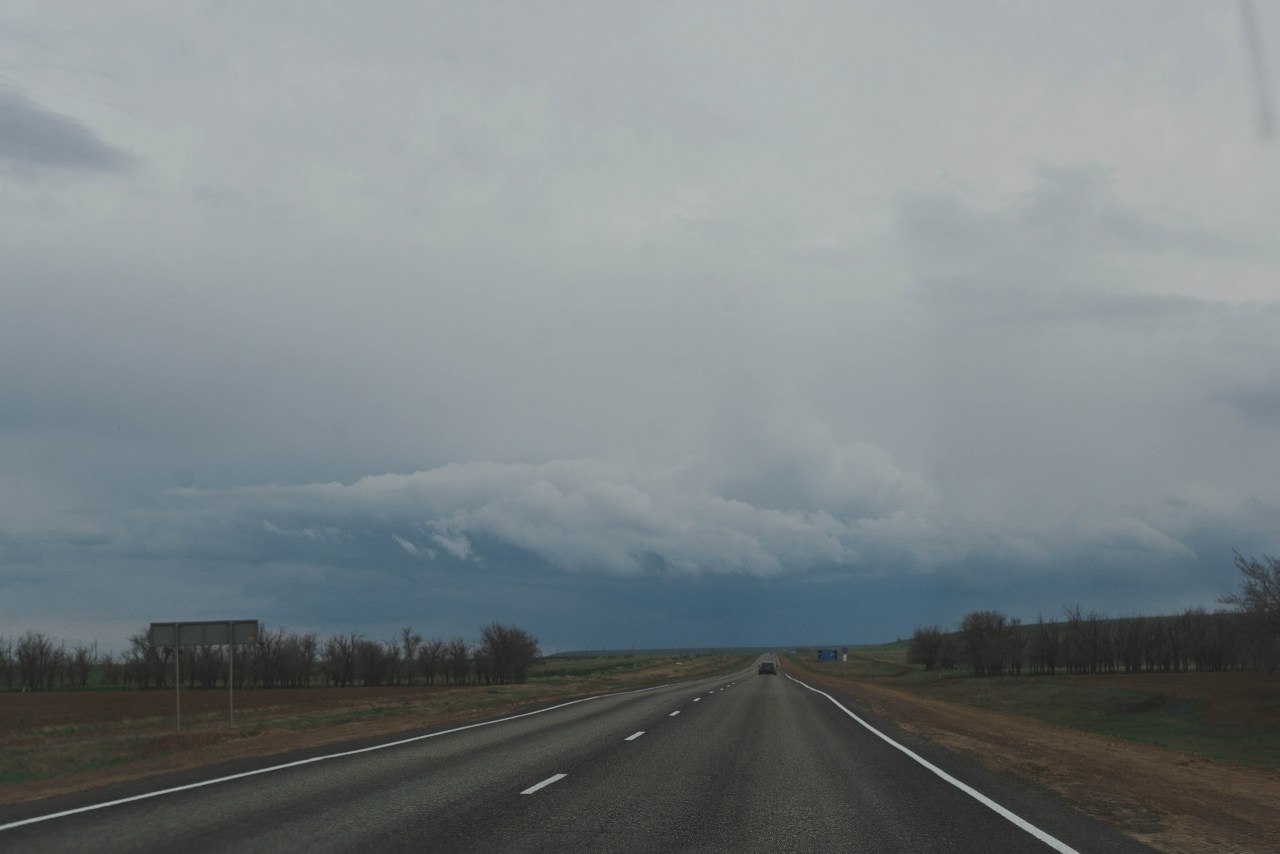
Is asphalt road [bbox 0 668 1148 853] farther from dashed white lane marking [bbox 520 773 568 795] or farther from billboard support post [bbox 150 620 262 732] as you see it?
billboard support post [bbox 150 620 262 732]

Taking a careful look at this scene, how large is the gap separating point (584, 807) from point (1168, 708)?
5959cm

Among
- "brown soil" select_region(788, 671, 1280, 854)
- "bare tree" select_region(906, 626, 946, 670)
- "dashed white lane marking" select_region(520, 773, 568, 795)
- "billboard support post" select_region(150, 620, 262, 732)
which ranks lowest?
"bare tree" select_region(906, 626, 946, 670)

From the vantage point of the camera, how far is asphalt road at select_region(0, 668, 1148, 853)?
30.3 ft

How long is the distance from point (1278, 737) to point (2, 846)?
1963 inches

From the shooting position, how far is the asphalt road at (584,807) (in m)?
9.24

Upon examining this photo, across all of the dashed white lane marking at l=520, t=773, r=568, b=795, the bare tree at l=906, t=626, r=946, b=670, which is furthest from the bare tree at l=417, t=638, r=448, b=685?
the dashed white lane marking at l=520, t=773, r=568, b=795

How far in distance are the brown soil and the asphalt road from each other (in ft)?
2.29

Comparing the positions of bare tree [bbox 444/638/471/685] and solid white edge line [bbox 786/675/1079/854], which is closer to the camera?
solid white edge line [bbox 786/675/1079/854]

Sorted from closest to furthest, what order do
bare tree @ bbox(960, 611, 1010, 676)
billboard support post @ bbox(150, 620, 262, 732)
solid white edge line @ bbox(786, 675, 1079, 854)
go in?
solid white edge line @ bbox(786, 675, 1079, 854) < billboard support post @ bbox(150, 620, 262, 732) < bare tree @ bbox(960, 611, 1010, 676)

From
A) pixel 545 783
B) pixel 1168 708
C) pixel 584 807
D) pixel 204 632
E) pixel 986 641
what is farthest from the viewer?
pixel 986 641

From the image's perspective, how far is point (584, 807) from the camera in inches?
447

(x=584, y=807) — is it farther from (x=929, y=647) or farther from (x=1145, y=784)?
(x=929, y=647)

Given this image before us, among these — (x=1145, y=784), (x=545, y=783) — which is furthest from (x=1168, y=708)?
(x=545, y=783)

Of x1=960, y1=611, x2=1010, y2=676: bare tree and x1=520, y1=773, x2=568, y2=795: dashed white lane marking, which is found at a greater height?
x1=520, y1=773, x2=568, y2=795: dashed white lane marking
